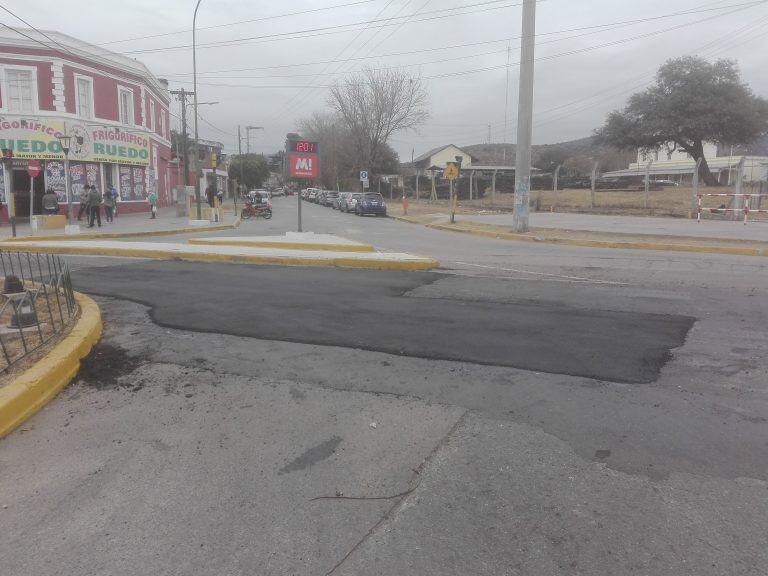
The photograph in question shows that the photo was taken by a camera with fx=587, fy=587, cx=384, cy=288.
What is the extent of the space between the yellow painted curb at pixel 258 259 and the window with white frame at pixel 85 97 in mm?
16958

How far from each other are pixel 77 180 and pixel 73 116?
10.1ft

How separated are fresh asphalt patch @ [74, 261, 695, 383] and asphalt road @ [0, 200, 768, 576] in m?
0.05

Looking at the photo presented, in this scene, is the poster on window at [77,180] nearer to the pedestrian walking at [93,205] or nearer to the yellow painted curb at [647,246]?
the pedestrian walking at [93,205]

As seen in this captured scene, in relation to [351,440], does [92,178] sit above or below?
above

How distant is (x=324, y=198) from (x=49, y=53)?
33425 millimetres

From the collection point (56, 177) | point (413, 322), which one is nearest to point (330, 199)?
point (56, 177)

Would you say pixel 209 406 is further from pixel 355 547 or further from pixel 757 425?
pixel 757 425

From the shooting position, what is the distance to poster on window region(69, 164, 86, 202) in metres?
28.9

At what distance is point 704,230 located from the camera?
816 inches

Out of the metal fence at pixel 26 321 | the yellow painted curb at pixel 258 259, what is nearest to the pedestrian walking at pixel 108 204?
the yellow painted curb at pixel 258 259

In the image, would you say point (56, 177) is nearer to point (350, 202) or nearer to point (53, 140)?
point (53, 140)

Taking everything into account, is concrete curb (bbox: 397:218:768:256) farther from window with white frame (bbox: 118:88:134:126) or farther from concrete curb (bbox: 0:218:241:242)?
window with white frame (bbox: 118:88:134:126)

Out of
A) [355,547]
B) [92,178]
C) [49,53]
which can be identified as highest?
[49,53]

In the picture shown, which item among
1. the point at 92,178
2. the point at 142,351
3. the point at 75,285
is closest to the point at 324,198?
the point at 92,178
